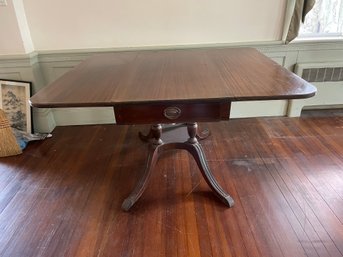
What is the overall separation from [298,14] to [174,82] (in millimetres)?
1472

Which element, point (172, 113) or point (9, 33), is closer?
point (172, 113)

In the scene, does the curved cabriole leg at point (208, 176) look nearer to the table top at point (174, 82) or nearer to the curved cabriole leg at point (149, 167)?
the curved cabriole leg at point (149, 167)

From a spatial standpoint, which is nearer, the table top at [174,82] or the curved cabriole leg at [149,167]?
the table top at [174,82]

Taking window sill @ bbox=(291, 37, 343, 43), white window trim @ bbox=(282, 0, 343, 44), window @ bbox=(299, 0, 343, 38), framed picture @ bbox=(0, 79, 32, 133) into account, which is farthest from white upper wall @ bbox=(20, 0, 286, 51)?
framed picture @ bbox=(0, 79, 32, 133)

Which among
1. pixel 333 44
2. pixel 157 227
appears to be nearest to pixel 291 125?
pixel 333 44

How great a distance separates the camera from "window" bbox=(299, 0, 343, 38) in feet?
7.13

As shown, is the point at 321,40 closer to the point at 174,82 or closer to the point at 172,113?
the point at 174,82

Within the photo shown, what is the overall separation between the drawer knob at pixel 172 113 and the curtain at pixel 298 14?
5.09ft

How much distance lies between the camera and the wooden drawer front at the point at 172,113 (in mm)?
1099

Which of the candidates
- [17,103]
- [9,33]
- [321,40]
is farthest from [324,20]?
[17,103]

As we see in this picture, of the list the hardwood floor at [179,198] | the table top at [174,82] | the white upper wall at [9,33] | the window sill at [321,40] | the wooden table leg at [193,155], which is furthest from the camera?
the window sill at [321,40]

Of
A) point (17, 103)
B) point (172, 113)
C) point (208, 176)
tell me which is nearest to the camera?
point (172, 113)

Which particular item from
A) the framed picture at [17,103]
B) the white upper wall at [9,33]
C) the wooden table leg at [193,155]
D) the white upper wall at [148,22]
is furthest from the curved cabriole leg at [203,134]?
the white upper wall at [9,33]

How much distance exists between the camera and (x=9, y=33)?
2045 mm
